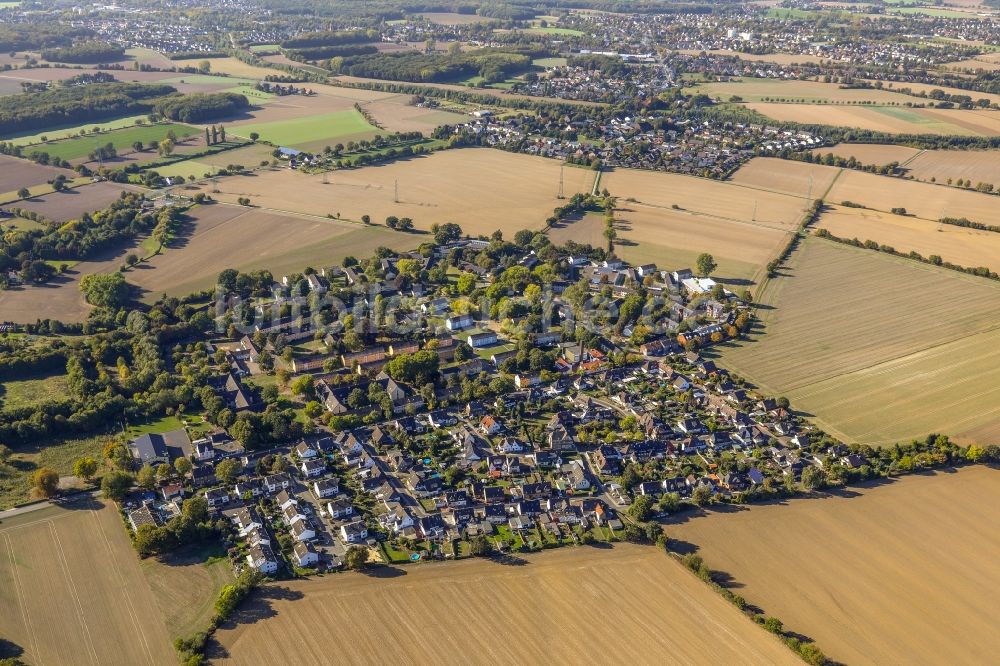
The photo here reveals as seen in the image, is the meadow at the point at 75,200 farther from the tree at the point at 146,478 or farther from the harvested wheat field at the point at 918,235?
the harvested wheat field at the point at 918,235

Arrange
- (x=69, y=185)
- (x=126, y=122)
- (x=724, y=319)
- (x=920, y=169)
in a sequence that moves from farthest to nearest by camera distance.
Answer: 1. (x=126, y=122)
2. (x=920, y=169)
3. (x=69, y=185)
4. (x=724, y=319)

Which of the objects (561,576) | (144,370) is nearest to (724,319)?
(561,576)

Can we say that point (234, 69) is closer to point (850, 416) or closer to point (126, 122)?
point (126, 122)

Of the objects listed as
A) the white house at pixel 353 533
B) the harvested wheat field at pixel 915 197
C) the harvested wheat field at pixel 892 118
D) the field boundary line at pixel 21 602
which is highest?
the harvested wheat field at pixel 892 118

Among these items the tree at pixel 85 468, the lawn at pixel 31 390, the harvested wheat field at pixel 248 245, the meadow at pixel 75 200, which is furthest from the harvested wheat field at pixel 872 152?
the tree at pixel 85 468

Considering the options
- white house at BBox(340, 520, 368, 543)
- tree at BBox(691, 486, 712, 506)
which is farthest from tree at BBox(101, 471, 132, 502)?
tree at BBox(691, 486, 712, 506)
